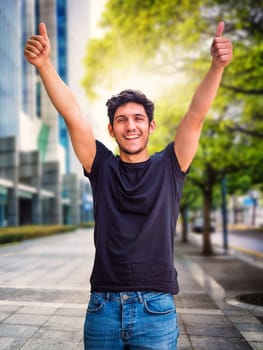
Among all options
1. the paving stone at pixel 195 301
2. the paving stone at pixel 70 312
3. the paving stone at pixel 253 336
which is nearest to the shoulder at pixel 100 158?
the paving stone at pixel 253 336

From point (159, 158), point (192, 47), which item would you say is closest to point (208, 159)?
point (192, 47)

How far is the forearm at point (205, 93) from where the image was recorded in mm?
1949

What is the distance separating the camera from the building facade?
2712 centimetres

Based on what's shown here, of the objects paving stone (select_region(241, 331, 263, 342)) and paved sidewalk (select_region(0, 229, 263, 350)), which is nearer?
paved sidewalk (select_region(0, 229, 263, 350))

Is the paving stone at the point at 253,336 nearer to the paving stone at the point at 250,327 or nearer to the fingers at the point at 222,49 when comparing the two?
the paving stone at the point at 250,327

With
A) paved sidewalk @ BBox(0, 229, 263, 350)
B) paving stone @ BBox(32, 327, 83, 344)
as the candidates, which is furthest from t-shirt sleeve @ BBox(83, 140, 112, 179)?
paving stone @ BBox(32, 327, 83, 344)

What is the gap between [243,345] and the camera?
4.59 metres

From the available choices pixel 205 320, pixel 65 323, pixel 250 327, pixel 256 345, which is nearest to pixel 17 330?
pixel 65 323

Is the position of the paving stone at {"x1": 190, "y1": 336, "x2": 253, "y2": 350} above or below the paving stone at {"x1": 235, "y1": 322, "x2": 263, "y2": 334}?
above

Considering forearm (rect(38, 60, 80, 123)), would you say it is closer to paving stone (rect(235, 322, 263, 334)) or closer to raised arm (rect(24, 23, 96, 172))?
raised arm (rect(24, 23, 96, 172))

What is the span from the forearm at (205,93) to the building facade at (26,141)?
1949 cm

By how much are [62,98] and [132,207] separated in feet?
2.25

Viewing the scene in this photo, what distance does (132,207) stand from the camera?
1896mm

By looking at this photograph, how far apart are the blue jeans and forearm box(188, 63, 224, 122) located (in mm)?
946
